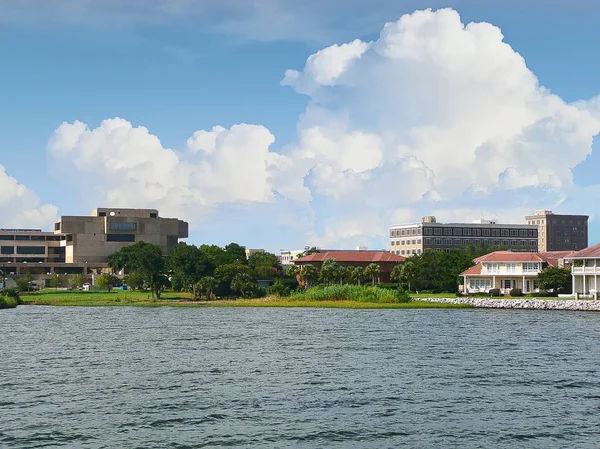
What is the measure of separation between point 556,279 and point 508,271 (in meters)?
14.5

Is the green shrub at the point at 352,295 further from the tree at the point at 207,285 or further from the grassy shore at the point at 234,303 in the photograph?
the tree at the point at 207,285

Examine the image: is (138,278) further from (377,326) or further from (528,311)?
(377,326)

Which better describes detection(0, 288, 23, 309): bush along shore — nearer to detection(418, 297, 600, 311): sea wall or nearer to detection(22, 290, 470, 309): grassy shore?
detection(22, 290, 470, 309): grassy shore

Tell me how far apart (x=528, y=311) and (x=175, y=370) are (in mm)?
75398

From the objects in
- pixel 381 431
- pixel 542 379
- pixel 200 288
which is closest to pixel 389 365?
pixel 542 379

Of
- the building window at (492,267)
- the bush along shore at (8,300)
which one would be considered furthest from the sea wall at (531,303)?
the bush along shore at (8,300)

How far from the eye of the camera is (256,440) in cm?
Answer: 3122

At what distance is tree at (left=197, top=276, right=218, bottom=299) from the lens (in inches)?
5605

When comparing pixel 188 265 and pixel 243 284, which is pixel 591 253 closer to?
pixel 243 284

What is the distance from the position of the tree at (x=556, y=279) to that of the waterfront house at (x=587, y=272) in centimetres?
208

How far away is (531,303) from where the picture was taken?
120m

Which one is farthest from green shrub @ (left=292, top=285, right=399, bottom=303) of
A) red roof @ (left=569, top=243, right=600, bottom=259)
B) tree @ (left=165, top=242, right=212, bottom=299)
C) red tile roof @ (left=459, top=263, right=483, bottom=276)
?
red roof @ (left=569, top=243, right=600, bottom=259)

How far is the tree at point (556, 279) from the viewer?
439 feet

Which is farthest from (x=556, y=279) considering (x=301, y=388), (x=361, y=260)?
(x=301, y=388)
